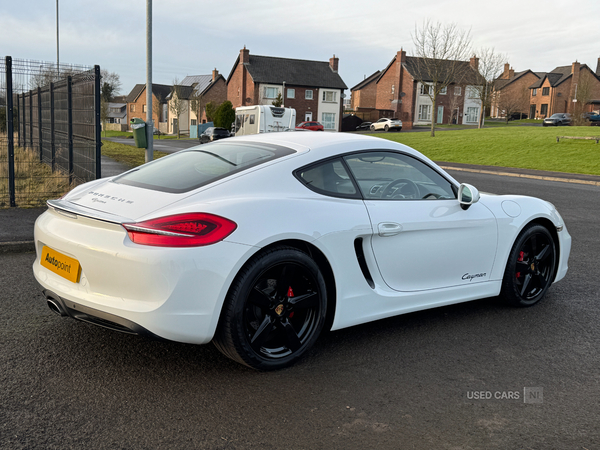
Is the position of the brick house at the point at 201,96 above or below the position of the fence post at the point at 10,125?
above

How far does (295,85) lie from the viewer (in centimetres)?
7100

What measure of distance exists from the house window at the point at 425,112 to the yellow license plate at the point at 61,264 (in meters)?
74.9

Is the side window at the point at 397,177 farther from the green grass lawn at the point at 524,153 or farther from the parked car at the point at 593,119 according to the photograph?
the parked car at the point at 593,119

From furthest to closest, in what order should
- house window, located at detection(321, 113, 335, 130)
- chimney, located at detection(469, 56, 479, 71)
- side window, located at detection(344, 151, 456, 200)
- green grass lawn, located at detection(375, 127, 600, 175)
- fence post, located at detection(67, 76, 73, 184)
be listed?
house window, located at detection(321, 113, 335, 130), chimney, located at detection(469, 56, 479, 71), green grass lawn, located at detection(375, 127, 600, 175), fence post, located at detection(67, 76, 73, 184), side window, located at detection(344, 151, 456, 200)

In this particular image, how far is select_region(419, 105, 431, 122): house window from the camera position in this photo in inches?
2968

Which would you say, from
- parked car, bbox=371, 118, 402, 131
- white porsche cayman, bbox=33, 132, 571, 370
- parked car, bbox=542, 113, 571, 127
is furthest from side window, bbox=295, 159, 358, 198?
parked car, bbox=542, 113, 571, 127

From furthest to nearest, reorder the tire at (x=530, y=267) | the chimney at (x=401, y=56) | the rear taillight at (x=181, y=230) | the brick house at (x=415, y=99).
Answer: the chimney at (x=401, y=56), the brick house at (x=415, y=99), the tire at (x=530, y=267), the rear taillight at (x=181, y=230)

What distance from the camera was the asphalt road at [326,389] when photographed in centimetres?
281

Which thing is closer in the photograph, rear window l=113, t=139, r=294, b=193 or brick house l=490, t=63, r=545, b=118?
rear window l=113, t=139, r=294, b=193

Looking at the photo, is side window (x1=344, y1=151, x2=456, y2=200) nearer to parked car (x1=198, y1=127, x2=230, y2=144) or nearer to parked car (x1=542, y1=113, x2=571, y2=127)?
parked car (x1=198, y1=127, x2=230, y2=144)

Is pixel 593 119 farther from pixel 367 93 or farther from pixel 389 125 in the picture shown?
pixel 367 93

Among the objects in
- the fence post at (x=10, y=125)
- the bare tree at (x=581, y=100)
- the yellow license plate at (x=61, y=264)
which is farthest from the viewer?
the bare tree at (x=581, y=100)

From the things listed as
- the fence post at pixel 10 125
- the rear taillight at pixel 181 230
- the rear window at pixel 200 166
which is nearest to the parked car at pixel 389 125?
the fence post at pixel 10 125

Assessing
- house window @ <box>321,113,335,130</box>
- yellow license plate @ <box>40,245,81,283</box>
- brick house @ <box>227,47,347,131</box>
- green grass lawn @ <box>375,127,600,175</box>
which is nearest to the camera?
yellow license plate @ <box>40,245,81,283</box>
